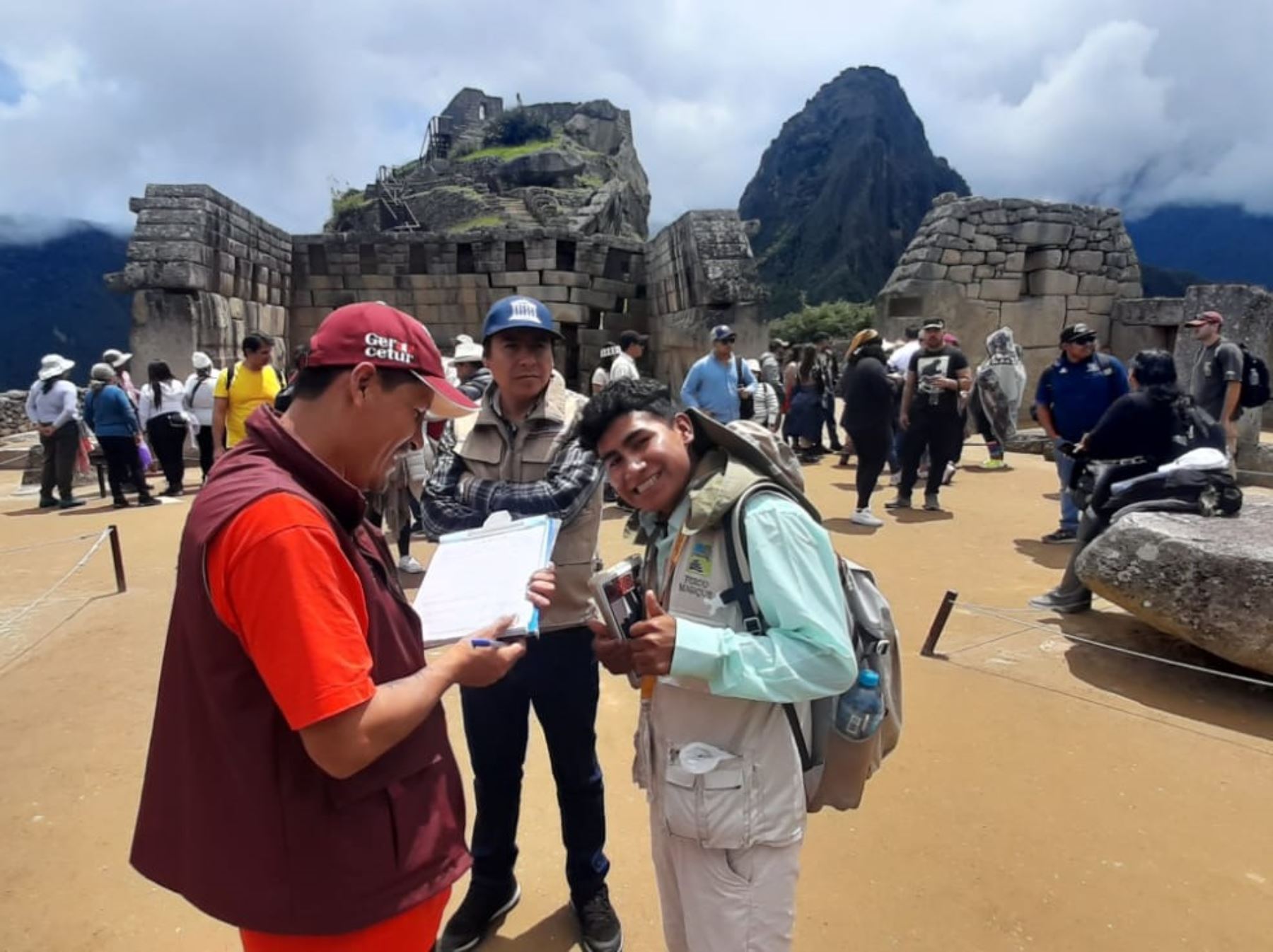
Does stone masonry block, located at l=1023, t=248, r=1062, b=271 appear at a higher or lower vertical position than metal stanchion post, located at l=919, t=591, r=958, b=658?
higher

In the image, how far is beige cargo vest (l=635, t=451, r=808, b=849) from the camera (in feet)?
5.37

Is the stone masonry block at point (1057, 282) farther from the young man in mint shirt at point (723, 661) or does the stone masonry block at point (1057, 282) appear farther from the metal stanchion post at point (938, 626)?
the young man in mint shirt at point (723, 661)

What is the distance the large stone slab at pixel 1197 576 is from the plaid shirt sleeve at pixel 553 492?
10.1ft

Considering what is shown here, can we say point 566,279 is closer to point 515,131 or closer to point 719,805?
point 719,805

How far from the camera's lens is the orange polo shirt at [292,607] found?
1.12 m

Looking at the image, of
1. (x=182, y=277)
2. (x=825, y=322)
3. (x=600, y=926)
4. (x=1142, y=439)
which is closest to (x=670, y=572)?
(x=600, y=926)

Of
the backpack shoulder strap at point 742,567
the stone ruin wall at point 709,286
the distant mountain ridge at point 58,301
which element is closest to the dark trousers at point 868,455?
the stone ruin wall at point 709,286

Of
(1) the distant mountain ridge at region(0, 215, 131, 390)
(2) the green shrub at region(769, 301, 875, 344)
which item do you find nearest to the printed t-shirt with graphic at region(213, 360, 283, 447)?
(1) the distant mountain ridge at region(0, 215, 131, 390)

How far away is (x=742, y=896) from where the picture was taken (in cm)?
167

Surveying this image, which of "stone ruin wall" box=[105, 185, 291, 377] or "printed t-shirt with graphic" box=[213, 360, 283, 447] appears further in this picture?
"stone ruin wall" box=[105, 185, 291, 377]

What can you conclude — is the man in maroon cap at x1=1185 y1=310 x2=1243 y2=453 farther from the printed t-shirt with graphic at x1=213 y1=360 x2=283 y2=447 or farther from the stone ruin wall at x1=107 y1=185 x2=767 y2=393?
the printed t-shirt with graphic at x1=213 y1=360 x2=283 y2=447

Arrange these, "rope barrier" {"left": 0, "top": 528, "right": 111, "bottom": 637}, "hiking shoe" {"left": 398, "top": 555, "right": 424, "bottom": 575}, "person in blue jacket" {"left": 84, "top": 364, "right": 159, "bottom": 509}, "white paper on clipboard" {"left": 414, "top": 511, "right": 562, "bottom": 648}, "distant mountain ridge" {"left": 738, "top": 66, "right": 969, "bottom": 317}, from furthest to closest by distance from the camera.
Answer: "distant mountain ridge" {"left": 738, "top": 66, "right": 969, "bottom": 317} < "person in blue jacket" {"left": 84, "top": 364, "right": 159, "bottom": 509} < "hiking shoe" {"left": 398, "top": 555, "right": 424, "bottom": 575} < "rope barrier" {"left": 0, "top": 528, "right": 111, "bottom": 637} < "white paper on clipboard" {"left": 414, "top": 511, "right": 562, "bottom": 648}

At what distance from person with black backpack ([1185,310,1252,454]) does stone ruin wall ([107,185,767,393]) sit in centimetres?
556

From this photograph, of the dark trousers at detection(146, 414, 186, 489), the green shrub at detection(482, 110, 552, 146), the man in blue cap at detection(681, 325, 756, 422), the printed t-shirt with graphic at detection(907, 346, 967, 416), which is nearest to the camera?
the man in blue cap at detection(681, 325, 756, 422)
